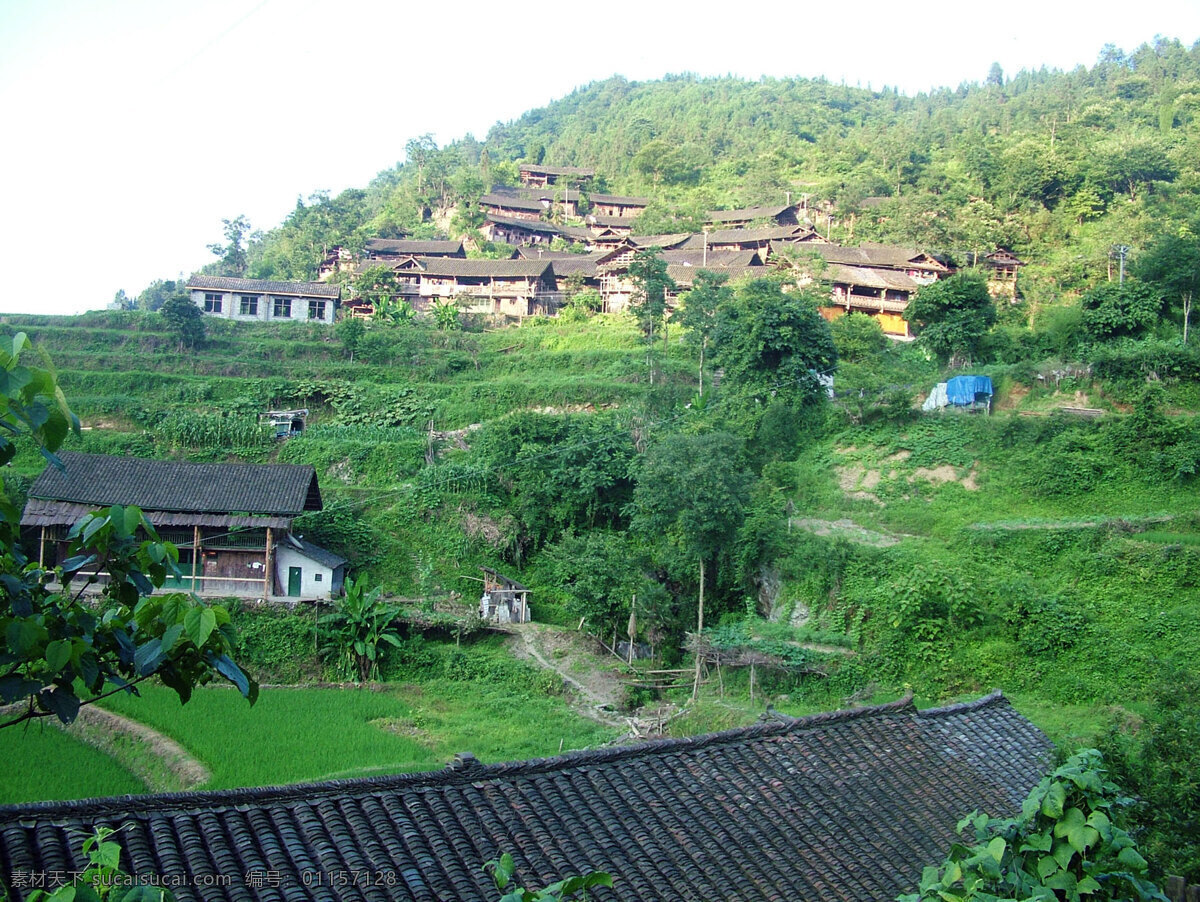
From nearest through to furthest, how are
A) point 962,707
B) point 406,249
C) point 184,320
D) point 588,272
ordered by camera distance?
point 962,707
point 184,320
point 588,272
point 406,249

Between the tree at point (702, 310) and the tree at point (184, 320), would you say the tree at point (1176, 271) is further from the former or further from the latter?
the tree at point (184, 320)

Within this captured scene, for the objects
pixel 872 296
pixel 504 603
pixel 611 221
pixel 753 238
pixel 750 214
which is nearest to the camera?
pixel 504 603

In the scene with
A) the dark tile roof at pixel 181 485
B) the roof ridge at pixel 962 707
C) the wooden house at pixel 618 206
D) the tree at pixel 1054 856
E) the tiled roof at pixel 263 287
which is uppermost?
the wooden house at pixel 618 206

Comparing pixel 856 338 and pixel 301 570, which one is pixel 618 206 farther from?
pixel 301 570

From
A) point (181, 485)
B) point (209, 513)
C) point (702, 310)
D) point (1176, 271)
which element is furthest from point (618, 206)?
point (209, 513)

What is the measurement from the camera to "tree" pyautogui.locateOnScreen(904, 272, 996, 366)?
25.2 meters

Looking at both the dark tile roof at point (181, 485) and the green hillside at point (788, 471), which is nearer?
the green hillside at point (788, 471)

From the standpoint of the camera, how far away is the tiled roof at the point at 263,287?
37.4 meters

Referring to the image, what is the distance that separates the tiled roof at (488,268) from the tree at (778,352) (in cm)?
1669

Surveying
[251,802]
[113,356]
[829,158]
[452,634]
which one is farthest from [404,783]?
[829,158]

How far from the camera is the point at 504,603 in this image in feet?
68.7

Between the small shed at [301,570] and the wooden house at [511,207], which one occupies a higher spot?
the wooden house at [511,207]

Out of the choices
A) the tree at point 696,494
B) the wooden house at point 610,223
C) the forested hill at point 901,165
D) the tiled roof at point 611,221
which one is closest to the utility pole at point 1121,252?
the forested hill at point 901,165

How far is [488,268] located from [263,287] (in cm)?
954
